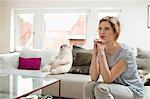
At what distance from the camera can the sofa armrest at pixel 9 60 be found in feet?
13.1

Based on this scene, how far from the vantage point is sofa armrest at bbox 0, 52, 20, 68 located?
399 cm

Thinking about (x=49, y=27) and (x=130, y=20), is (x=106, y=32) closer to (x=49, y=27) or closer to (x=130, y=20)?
(x=130, y=20)

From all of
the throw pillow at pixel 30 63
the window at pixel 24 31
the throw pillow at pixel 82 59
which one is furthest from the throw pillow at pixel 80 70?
the window at pixel 24 31

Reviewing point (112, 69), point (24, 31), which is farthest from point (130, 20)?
point (112, 69)

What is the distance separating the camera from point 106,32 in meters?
1.95

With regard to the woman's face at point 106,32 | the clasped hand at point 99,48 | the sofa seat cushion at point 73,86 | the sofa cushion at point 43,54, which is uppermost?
the woman's face at point 106,32

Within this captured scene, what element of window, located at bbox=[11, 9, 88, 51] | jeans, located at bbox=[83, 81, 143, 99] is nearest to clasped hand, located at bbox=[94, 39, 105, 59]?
jeans, located at bbox=[83, 81, 143, 99]

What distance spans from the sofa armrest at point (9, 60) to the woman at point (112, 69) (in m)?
2.39

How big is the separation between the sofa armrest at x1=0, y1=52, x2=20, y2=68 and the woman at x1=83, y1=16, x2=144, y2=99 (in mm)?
2389

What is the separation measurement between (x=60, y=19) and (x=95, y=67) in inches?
136

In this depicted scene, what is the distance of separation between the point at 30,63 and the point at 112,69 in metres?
2.39

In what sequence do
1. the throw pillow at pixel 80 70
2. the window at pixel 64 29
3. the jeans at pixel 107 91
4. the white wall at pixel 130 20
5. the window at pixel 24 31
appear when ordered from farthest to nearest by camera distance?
1. the window at pixel 24 31
2. the window at pixel 64 29
3. the white wall at pixel 130 20
4. the throw pillow at pixel 80 70
5. the jeans at pixel 107 91

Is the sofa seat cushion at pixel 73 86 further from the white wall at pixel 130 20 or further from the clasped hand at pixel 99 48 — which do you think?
the white wall at pixel 130 20

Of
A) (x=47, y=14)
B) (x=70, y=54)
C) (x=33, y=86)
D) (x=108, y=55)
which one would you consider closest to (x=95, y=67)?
(x=108, y=55)
